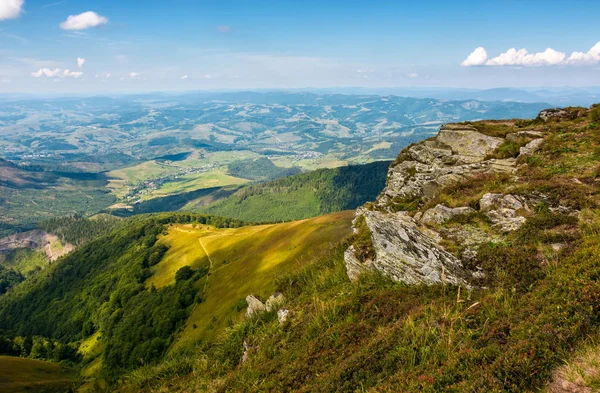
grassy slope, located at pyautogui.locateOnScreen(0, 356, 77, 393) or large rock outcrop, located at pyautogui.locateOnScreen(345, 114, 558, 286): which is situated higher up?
large rock outcrop, located at pyautogui.locateOnScreen(345, 114, 558, 286)

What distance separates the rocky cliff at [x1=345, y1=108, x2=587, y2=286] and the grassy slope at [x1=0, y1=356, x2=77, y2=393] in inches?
2872

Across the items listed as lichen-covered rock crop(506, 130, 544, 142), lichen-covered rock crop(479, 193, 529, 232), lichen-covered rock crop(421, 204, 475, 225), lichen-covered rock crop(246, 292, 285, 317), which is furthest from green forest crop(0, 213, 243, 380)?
lichen-covered rock crop(506, 130, 544, 142)

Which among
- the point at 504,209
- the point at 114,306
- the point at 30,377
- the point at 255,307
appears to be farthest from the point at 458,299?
the point at 114,306

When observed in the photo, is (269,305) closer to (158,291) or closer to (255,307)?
(255,307)

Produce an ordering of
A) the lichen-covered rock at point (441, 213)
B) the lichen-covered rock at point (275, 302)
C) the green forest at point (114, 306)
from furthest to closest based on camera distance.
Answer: the green forest at point (114, 306) → the lichen-covered rock at point (275, 302) → the lichen-covered rock at point (441, 213)

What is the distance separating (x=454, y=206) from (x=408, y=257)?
665 centimetres

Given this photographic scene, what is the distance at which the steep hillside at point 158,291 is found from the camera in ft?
206

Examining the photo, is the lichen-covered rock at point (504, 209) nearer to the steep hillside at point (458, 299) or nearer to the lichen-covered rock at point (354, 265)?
the steep hillside at point (458, 299)

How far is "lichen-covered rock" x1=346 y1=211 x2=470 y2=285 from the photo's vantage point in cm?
1805

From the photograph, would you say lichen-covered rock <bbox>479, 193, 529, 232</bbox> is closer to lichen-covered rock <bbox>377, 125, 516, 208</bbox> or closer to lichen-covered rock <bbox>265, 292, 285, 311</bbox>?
lichen-covered rock <bbox>377, 125, 516, 208</bbox>

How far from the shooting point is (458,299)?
1574 cm

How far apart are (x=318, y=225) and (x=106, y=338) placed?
84681 mm

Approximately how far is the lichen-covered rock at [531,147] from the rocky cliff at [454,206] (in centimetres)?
8

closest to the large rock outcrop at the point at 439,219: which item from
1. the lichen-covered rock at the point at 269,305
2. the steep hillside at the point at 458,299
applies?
the steep hillside at the point at 458,299
